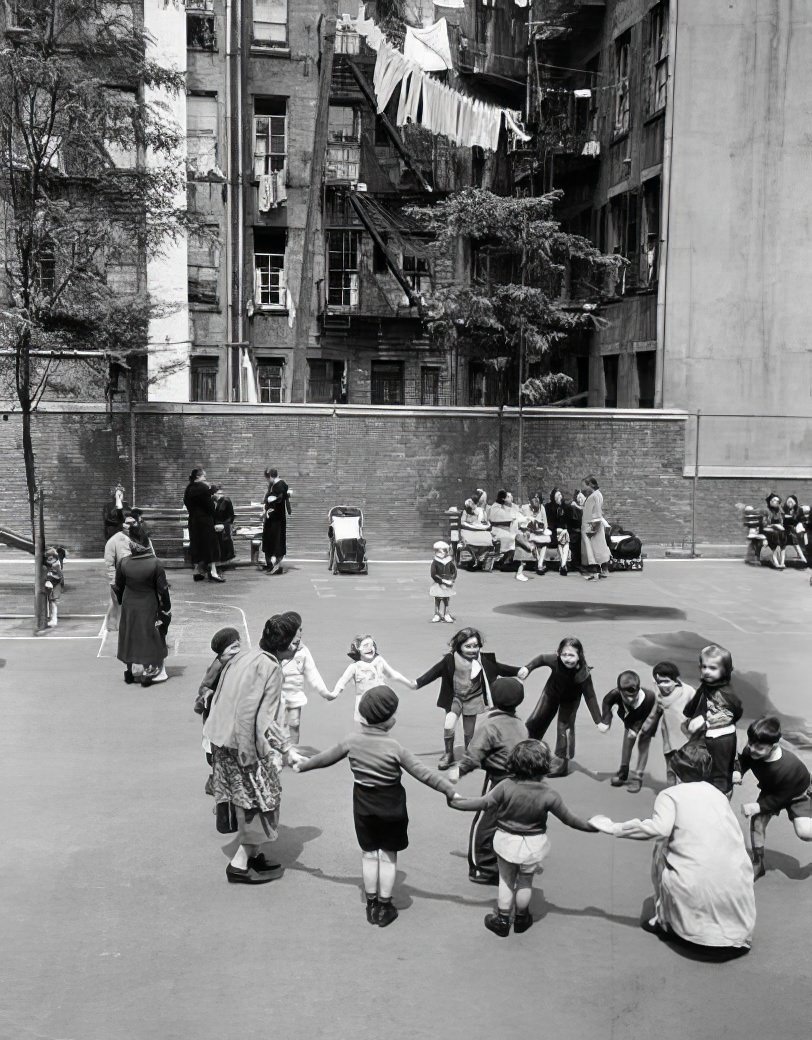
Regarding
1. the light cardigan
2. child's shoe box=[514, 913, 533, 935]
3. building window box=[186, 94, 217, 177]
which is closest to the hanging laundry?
building window box=[186, 94, 217, 177]

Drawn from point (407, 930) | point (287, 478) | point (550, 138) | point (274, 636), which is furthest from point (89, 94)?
point (550, 138)

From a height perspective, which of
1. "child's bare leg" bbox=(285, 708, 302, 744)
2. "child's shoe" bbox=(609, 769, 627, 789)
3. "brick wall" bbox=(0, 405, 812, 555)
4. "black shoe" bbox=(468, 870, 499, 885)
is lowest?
"black shoe" bbox=(468, 870, 499, 885)

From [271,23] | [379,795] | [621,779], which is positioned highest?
[271,23]

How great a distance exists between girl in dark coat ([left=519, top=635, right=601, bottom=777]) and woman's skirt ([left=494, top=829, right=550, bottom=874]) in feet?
9.22

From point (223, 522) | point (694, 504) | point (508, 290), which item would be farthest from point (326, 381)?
point (223, 522)

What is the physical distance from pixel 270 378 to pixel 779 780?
3001 cm

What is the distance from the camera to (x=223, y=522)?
71.3ft

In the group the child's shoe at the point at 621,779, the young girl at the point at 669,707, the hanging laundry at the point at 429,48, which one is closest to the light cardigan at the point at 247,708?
the young girl at the point at 669,707

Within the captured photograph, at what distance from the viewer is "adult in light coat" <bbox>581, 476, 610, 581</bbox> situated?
72.9ft

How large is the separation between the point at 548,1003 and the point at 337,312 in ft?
99.6

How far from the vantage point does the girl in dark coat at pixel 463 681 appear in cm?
1010

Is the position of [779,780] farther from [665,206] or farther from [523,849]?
[665,206]

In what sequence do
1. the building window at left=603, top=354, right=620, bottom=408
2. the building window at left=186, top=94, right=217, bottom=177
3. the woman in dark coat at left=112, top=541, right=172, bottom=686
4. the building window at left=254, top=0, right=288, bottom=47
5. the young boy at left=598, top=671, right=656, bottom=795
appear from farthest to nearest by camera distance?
the building window at left=254, top=0, right=288, bottom=47 < the building window at left=186, top=94, right=217, bottom=177 < the building window at left=603, top=354, right=620, bottom=408 < the woman in dark coat at left=112, top=541, right=172, bottom=686 < the young boy at left=598, top=671, right=656, bottom=795

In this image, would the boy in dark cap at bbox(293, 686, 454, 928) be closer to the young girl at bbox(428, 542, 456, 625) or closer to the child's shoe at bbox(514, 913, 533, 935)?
the child's shoe at bbox(514, 913, 533, 935)
